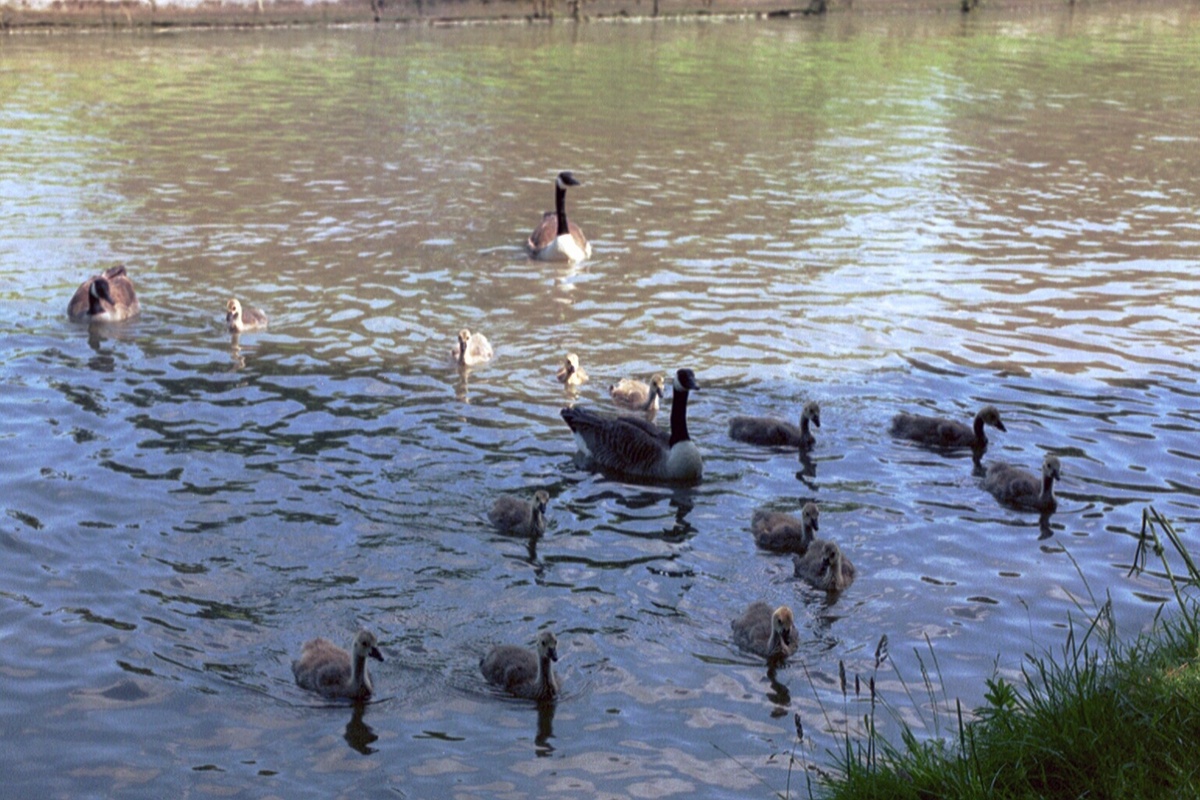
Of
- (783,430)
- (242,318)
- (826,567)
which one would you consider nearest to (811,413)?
(783,430)

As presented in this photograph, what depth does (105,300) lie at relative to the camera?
1537 centimetres

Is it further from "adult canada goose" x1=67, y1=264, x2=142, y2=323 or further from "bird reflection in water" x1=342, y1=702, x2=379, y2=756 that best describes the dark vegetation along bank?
"bird reflection in water" x1=342, y1=702, x2=379, y2=756

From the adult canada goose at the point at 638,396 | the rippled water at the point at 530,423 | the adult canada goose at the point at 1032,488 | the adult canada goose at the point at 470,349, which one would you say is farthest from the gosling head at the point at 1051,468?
the adult canada goose at the point at 470,349

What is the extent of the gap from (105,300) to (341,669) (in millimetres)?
8341

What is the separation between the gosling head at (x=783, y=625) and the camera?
877cm

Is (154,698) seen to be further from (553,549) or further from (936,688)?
(936,688)

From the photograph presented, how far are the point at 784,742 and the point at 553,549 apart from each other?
9.84ft

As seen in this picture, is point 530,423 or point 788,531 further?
point 530,423

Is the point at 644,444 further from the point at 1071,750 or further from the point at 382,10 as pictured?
the point at 382,10

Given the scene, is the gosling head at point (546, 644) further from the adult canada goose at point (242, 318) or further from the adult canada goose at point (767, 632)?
the adult canada goose at point (242, 318)

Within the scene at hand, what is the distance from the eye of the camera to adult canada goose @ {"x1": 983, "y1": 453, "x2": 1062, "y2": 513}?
36.6ft

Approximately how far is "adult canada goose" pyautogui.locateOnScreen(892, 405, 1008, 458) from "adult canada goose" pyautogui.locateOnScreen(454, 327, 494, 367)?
14.3 ft

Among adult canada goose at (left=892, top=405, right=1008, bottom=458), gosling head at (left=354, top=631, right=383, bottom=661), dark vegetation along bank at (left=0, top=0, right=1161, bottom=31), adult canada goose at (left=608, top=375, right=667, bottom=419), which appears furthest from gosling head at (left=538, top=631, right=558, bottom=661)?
dark vegetation along bank at (left=0, top=0, right=1161, bottom=31)

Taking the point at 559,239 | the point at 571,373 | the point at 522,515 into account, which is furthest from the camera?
the point at 559,239
